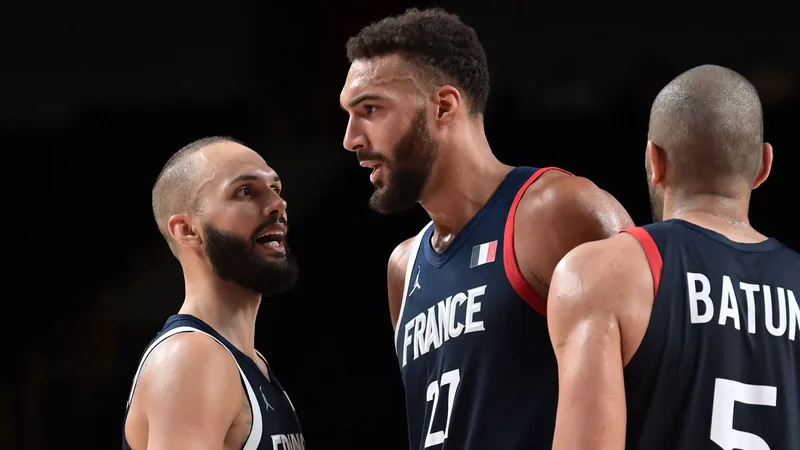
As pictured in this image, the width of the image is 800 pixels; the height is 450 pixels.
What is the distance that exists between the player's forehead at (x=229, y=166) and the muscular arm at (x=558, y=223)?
0.75 m

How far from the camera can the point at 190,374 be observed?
204 cm

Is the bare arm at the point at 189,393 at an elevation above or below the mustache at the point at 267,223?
below

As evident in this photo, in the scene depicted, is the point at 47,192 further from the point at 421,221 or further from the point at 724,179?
the point at 724,179

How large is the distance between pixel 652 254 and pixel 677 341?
0.13 metres

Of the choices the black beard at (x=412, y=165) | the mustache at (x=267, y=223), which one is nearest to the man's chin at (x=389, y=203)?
the black beard at (x=412, y=165)

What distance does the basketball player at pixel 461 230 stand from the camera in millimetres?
1907

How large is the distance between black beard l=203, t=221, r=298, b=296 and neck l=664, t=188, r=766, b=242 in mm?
1120

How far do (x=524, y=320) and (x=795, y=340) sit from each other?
1.80 ft

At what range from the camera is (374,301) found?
5.13 meters

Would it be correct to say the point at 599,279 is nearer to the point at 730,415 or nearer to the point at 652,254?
the point at 652,254

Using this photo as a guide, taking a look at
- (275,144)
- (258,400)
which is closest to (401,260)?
(258,400)

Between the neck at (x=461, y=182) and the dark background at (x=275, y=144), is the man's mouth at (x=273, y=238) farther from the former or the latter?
the dark background at (x=275, y=144)

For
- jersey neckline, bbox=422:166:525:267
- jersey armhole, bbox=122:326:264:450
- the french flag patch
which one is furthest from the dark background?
the french flag patch

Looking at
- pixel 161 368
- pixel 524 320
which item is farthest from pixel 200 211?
pixel 524 320
